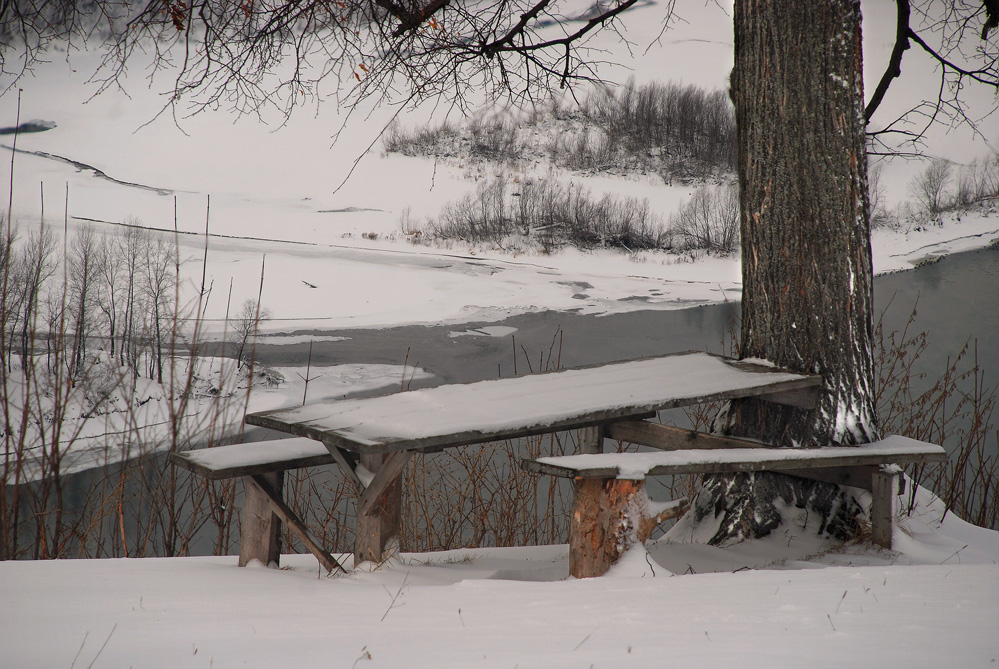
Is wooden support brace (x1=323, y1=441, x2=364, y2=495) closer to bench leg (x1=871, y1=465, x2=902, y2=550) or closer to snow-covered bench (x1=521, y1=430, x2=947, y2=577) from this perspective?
snow-covered bench (x1=521, y1=430, x2=947, y2=577)

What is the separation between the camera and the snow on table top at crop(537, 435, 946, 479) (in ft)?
6.19

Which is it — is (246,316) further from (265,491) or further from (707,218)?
(265,491)

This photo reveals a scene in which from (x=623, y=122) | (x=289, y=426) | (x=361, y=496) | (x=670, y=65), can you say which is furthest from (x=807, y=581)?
(x=670, y=65)

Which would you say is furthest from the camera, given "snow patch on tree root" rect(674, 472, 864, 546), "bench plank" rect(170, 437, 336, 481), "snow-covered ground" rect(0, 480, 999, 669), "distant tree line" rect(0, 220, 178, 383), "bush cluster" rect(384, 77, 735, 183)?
"bush cluster" rect(384, 77, 735, 183)

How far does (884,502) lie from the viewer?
98.5 inches

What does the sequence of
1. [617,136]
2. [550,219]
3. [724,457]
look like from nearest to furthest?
1. [724,457]
2. [617,136]
3. [550,219]

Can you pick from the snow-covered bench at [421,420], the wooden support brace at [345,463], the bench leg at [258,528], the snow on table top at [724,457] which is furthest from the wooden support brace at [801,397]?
the bench leg at [258,528]

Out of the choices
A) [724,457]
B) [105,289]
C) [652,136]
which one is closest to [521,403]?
[724,457]

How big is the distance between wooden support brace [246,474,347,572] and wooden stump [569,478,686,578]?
78 cm

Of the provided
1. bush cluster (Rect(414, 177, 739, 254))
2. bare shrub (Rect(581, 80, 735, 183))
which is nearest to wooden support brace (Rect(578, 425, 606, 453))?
bush cluster (Rect(414, 177, 739, 254))

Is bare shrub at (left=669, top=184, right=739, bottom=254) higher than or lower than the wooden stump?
higher

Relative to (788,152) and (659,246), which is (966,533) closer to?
(788,152)

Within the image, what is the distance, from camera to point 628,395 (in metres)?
2.39

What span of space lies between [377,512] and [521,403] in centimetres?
54
